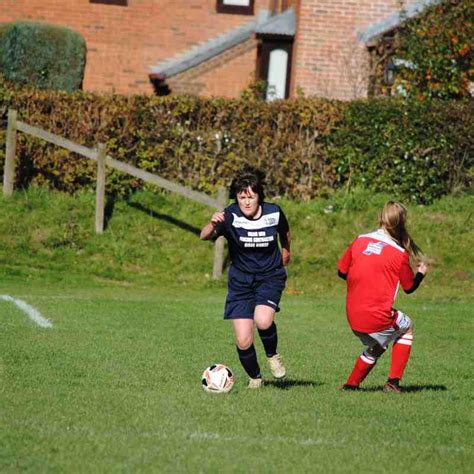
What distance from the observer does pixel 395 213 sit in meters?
9.92

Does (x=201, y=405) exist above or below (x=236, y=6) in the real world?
below

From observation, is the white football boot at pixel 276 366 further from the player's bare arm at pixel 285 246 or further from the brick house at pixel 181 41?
the brick house at pixel 181 41

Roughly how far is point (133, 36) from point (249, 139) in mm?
8438

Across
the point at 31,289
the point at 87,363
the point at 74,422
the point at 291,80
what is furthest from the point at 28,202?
the point at 74,422

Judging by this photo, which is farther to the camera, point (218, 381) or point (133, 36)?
point (133, 36)

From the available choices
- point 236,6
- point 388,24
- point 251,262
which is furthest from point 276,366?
point 236,6

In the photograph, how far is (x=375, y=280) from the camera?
988cm

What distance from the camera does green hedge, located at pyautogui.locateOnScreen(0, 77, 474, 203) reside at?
23.0 meters

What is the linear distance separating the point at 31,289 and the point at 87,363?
782 cm

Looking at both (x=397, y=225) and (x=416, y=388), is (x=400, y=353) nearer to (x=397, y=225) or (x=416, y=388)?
(x=416, y=388)

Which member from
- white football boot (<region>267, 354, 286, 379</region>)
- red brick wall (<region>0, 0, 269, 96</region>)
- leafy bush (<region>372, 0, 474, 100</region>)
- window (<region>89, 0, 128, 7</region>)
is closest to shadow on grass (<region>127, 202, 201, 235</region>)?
leafy bush (<region>372, 0, 474, 100</region>)

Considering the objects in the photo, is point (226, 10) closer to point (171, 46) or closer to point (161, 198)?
point (171, 46)

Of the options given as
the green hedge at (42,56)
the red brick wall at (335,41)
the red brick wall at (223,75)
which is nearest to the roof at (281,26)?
the red brick wall at (223,75)

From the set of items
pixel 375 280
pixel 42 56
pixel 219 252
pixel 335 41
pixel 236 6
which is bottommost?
pixel 219 252
